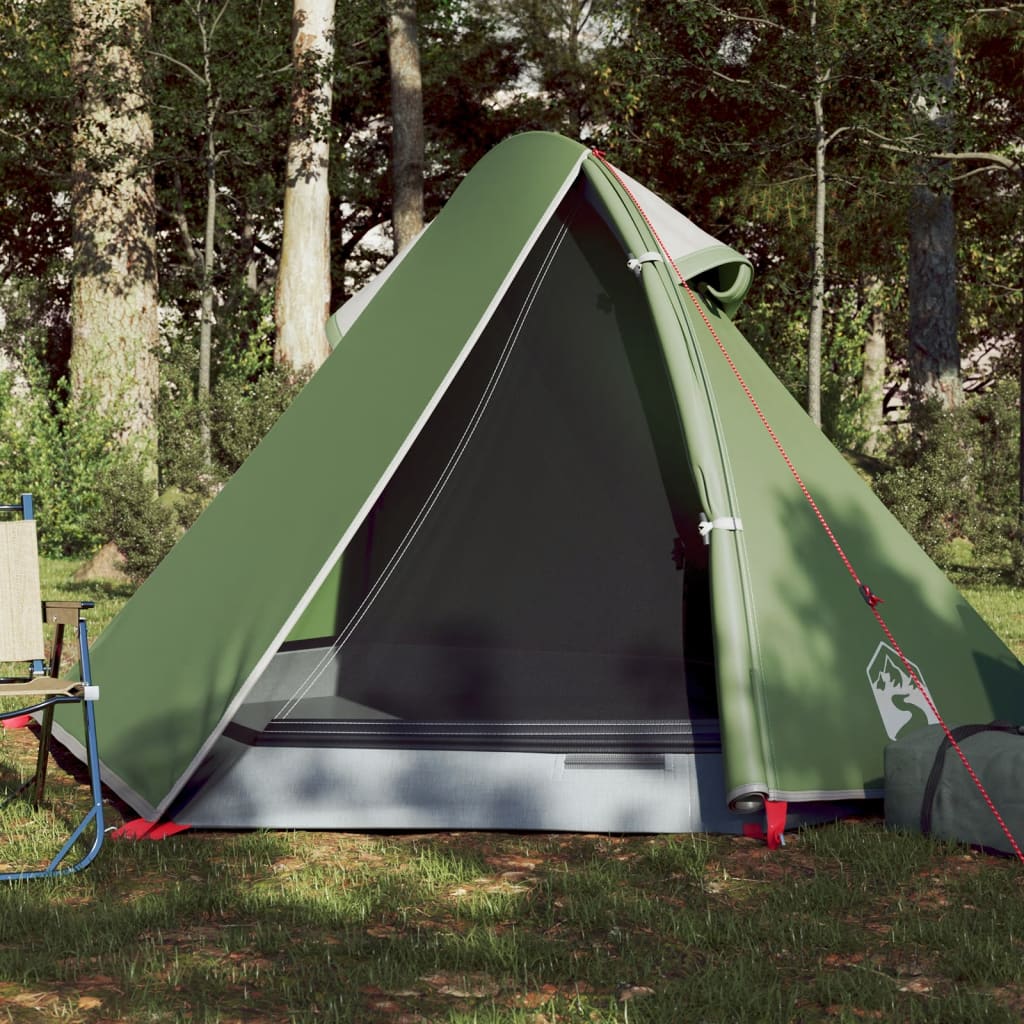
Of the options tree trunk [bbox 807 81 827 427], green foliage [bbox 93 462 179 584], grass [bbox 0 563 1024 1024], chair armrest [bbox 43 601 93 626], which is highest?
tree trunk [bbox 807 81 827 427]

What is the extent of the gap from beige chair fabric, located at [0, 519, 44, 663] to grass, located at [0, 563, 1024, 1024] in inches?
22.7

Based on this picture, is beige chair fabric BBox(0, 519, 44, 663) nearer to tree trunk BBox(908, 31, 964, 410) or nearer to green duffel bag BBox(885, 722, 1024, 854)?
green duffel bag BBox(885, 722, 1024, 854)

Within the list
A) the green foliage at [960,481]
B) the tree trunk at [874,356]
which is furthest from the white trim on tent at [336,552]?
the tree trunk at [874,356]

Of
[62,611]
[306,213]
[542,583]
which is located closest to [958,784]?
[542,583]

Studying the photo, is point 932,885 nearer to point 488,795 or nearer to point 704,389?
point 488,795

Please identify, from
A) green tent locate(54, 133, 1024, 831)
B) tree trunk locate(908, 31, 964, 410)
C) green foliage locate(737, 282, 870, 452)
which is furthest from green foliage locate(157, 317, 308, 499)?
tree trunk locate(908, 31, 964, 410)

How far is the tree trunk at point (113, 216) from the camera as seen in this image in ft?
39.7

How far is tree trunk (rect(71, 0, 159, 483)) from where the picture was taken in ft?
39.7

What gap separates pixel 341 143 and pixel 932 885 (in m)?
18.5

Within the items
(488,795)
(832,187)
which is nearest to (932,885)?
(488,795)

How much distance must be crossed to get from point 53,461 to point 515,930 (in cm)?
1198

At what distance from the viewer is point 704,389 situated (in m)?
4.41

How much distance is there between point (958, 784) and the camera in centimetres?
401

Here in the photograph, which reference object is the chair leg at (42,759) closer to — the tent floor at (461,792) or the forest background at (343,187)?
the tent floor at (461,792)
